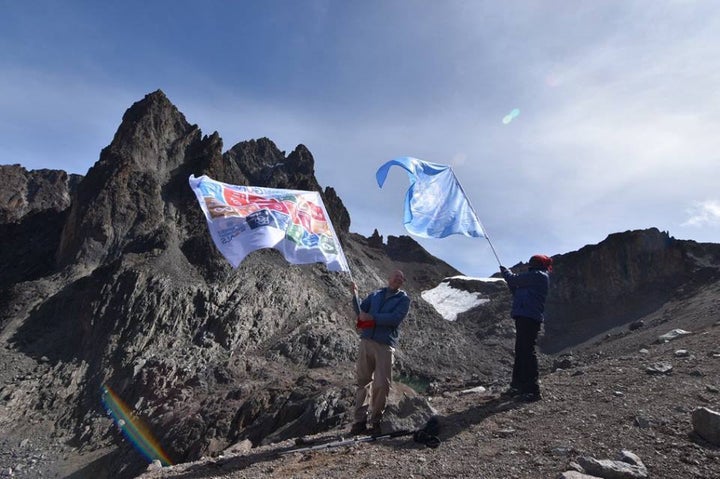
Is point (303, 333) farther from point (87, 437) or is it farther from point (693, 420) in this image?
point (693, 420)

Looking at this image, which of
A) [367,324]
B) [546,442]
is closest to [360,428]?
[367,324]

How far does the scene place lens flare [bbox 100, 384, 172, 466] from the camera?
69.4 ft

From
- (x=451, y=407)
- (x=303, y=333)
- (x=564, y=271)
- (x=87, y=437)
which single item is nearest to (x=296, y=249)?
(x=451, y=407)

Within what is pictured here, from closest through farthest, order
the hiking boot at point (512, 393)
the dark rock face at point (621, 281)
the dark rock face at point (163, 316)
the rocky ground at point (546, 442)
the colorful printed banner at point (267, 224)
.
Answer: the rocky ground at point (546, 442), the hiking boot at point (512, 393), the colorful printed banner at point (267, 224), the dark rock face at point (163, 316), the dark rock face at point (621, 281)

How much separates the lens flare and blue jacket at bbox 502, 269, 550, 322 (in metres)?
18.6

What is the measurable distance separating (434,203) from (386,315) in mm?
3677

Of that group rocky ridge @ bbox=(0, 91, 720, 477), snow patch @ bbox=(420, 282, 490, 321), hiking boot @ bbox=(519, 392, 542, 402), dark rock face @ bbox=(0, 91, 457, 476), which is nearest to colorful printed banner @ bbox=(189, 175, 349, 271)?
rocky ridge @ bbox=(0, 91, 720, 477)

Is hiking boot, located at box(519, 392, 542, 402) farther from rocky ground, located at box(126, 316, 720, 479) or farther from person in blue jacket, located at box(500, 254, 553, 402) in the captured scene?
rocky ground, located at box(126, 316, 720, 479)

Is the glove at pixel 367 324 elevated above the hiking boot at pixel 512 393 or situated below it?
above

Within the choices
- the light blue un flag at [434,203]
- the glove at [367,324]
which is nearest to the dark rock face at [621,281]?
the light blue un flag at [434,203]

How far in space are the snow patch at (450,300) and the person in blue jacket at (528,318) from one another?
241ft

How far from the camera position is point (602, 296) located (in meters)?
66.8

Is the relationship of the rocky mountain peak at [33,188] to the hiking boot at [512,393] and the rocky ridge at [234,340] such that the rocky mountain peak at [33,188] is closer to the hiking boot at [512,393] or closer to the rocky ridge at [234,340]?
the rocky ridge at [234,340]

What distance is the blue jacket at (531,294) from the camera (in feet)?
23.8
